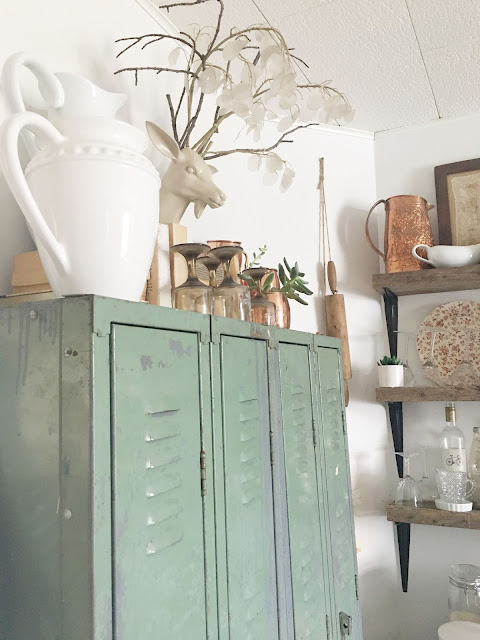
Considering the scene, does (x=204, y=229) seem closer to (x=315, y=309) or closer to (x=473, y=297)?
(x=315, y=309)

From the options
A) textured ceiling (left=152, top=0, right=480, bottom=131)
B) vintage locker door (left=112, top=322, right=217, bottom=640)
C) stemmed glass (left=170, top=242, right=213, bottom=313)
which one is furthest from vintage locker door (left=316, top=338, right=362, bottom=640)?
textured ceiling (left=152, top=0, right=480, bottom=131)

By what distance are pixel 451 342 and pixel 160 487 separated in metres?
1.85

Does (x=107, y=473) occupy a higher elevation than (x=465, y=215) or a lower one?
lower

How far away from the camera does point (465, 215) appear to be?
2320 mm

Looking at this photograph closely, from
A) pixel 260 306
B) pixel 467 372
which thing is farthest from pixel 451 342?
pixel 260 306

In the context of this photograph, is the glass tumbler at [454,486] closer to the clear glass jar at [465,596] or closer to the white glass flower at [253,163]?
the clear glass jar at [465,596]

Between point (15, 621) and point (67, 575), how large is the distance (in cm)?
12

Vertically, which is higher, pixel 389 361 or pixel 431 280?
pixel 431 280

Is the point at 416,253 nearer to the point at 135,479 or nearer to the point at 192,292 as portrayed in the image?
the point at 192,292

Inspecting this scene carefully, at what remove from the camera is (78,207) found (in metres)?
0.82

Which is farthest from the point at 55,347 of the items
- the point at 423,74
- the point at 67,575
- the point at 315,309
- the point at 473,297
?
the point at 473,297

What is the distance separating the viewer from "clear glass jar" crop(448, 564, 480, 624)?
201cm

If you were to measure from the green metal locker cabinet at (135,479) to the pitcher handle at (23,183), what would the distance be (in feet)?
0.34

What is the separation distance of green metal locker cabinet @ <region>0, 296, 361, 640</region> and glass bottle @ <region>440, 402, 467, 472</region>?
1.26m
